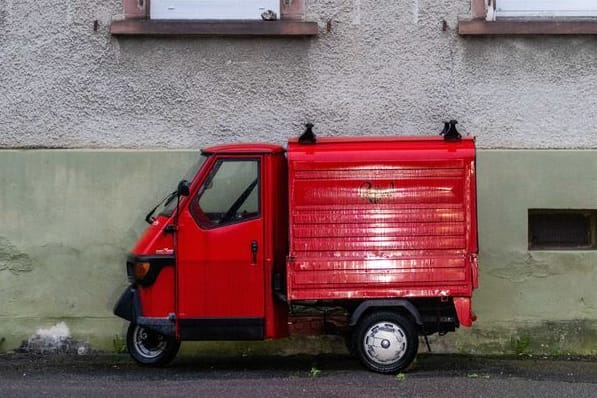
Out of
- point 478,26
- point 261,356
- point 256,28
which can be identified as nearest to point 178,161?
point 256,28

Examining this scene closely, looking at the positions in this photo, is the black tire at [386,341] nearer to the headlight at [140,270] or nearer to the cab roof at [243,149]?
the cab roof at [243,149]

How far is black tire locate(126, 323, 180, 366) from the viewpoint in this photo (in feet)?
25.1

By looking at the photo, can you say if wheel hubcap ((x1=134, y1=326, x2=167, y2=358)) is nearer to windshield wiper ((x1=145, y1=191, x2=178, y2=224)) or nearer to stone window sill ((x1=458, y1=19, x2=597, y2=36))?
windshield wiper ((x1=145, y1=191, x2=178, y2=224))

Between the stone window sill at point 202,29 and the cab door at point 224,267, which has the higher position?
the stone window sill at point 202,29

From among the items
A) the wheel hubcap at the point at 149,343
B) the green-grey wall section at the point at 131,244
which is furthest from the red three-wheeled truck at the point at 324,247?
the green-grey wall section at the point at 131,244

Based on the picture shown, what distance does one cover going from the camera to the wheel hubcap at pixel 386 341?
23.1 ft

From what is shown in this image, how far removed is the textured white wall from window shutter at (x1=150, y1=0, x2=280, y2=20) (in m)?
0.30

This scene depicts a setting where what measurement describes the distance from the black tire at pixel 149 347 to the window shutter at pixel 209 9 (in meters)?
3.17

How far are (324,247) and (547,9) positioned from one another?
11.9 feet

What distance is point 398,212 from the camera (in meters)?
→ 6.98

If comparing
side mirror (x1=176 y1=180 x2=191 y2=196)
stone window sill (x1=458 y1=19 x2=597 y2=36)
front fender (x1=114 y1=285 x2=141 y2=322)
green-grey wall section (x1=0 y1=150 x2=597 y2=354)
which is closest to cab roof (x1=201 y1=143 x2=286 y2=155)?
side mirror (x1=176 y1=180 x2=191 y2=196)

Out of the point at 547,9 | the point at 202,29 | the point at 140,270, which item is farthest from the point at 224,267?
the point at 547,9

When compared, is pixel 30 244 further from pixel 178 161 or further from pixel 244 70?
pixel 244 70

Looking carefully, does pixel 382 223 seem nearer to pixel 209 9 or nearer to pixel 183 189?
pixel 183 189
